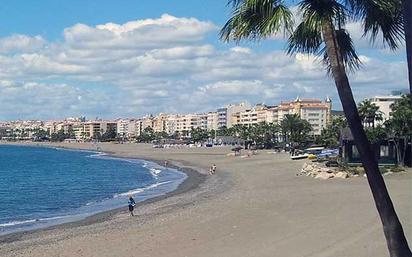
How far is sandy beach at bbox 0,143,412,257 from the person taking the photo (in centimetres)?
1672

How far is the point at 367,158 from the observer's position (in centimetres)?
599

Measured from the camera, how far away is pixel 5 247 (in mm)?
22812

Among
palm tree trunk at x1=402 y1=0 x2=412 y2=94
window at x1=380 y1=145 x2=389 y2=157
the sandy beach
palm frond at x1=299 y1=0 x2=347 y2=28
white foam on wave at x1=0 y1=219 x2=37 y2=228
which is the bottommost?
white foam on wave at x1=0 y1=219 x2=37 y2=228

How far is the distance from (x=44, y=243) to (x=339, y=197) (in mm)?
14558

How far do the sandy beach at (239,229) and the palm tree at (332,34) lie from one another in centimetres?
771

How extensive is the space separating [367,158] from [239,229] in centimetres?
1592

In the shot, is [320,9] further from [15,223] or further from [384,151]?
[384,151]

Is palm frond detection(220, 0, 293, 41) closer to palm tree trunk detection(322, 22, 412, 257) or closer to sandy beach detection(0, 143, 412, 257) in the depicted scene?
palm tree trunk detection(322, 22, 412, 257)

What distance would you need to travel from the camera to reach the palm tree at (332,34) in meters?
5.90

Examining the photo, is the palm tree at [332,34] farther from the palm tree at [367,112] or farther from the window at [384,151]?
the palm tree at [367,112]

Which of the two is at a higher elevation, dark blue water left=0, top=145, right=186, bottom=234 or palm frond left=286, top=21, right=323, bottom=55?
palm frond left=286, top=21, right=323, bottom=55

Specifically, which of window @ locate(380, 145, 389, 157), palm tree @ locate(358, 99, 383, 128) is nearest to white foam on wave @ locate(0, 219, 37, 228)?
window @ locate(380, 145, 389, 157)

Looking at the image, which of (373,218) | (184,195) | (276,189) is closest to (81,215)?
(184,195)

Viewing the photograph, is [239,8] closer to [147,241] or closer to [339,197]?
[147,241]
